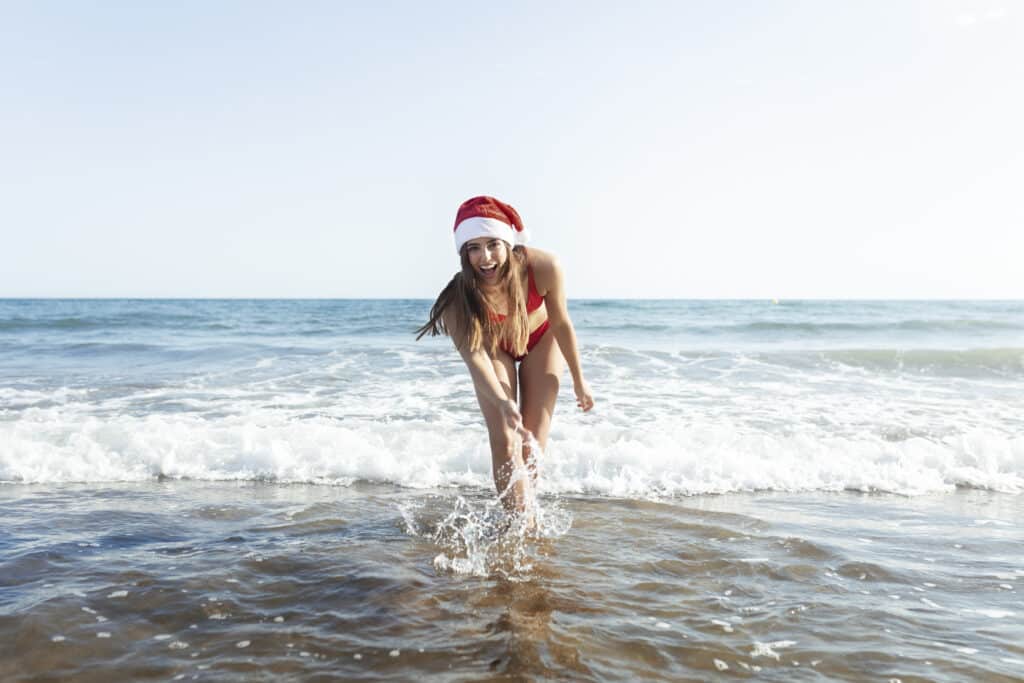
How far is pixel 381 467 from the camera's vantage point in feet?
21.4

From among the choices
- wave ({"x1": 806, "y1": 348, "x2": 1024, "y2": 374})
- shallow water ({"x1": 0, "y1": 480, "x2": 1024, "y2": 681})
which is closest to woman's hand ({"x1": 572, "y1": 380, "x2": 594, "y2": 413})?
shallow water ({"x1": 0, "y1": 480, "x2": 1024, "y2": 681})

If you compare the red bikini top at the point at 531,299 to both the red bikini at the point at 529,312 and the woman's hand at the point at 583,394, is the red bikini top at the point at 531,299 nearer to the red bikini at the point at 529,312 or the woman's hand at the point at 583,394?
the red bikini at the point at 529,312

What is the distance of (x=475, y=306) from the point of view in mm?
4117

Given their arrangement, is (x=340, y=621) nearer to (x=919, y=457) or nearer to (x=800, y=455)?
(x=800, y=455)

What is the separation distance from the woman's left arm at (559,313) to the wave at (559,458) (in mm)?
1462

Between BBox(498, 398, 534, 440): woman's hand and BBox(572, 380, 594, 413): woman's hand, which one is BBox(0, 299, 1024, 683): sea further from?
BBox(498, 398, 534, 440): woman's hand

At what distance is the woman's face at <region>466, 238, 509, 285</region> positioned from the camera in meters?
3.98

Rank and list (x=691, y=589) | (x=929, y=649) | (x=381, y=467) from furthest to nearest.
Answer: (x=381, y=467), (x=691, y=589), (x=929, y=649)

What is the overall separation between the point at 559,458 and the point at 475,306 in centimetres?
303

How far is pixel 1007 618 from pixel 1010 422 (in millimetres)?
6261

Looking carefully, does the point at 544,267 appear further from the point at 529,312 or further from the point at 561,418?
the point at 561,418

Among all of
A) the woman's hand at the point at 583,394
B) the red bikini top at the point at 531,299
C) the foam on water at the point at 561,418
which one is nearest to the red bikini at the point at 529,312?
the red bikini top at the point at 531,299

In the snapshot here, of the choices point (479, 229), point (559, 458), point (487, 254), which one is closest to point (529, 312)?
point (487, 254)

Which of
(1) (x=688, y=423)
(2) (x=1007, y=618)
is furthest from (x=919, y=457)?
(2) (x=1007, y=618)
